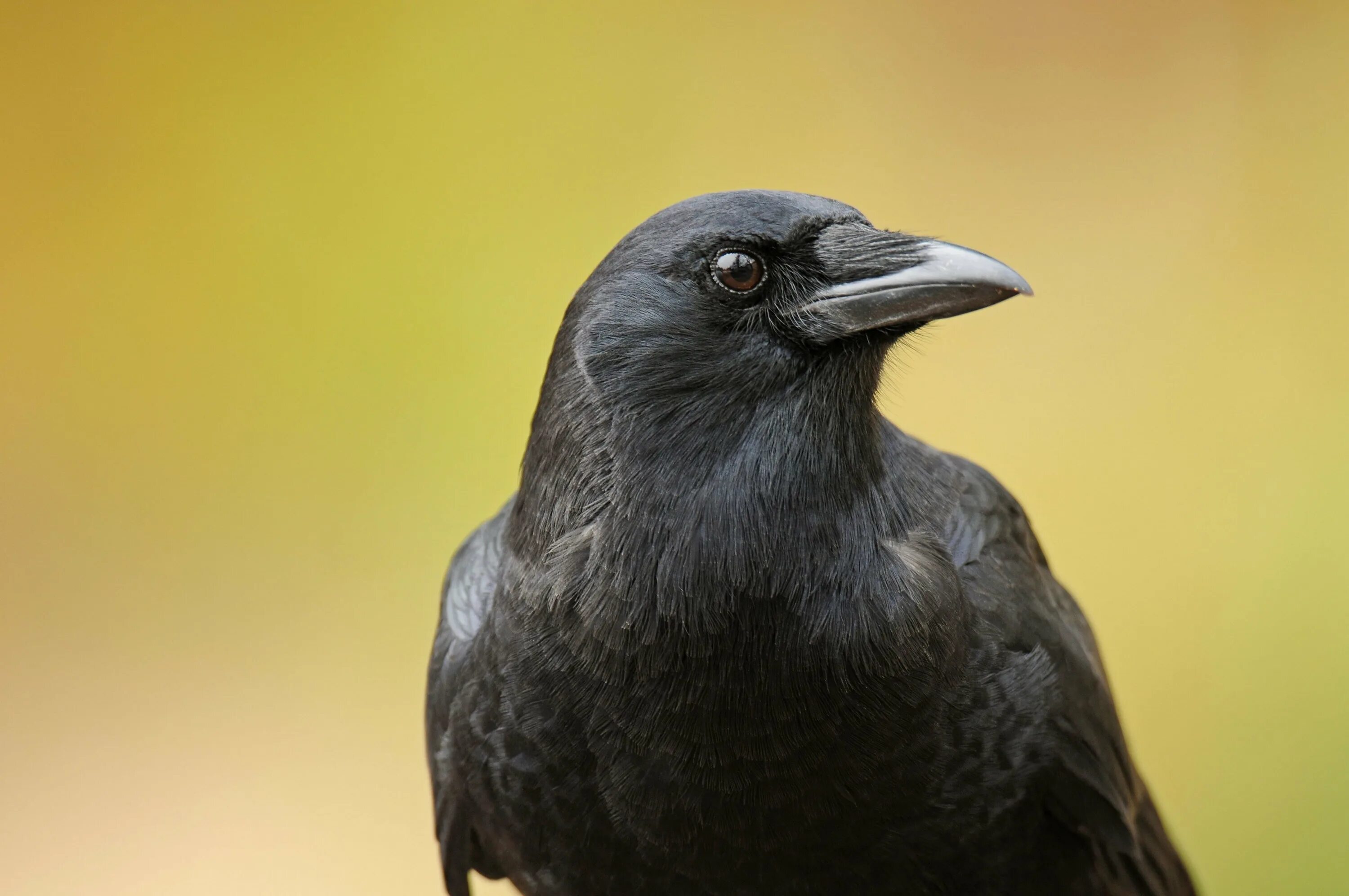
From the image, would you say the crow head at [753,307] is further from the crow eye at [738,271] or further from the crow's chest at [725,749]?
the crow's chest at [725,749]

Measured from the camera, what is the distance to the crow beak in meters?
1.59

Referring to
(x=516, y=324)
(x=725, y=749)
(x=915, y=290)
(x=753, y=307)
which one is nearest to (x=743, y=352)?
(x=753, y=307)

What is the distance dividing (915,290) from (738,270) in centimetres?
22

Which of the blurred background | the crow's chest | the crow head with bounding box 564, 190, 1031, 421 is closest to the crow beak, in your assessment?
the crow head with bounding box 564, 190, 1031, 421

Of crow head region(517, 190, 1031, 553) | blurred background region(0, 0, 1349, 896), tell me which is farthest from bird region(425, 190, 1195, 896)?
blurred background region(0, 0, 1349, 896)

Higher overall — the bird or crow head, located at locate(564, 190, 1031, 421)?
crow head, located at locate(564, 190, 1031, 421)

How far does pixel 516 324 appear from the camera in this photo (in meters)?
3.34

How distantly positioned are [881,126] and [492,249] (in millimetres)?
1011

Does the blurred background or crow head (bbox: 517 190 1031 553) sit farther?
the blurred background

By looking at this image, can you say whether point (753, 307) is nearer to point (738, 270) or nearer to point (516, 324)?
point (738, 270)

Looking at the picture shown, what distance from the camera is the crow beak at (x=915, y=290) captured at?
1589 millimetres

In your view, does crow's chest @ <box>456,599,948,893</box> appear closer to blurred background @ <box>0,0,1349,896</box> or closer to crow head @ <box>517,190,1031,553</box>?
crow head @ <box>517,190,1031,553</box>

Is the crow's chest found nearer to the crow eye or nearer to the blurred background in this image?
the crow eye

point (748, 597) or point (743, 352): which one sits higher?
point (743, 352)
